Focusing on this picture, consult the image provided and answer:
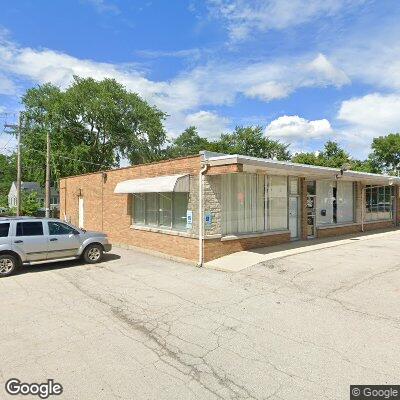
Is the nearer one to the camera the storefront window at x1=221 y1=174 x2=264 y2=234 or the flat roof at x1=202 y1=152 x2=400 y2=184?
the flat roof at x1=202 y1=152 x2=400 y2=184

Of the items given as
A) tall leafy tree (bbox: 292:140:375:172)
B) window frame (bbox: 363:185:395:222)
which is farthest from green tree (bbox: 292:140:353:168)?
window frame (bbox: 363:185:395:222)

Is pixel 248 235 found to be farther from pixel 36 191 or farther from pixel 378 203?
pixel 36 191

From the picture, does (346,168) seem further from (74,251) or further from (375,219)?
(74,251)

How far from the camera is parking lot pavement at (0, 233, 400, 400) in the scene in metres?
4.48

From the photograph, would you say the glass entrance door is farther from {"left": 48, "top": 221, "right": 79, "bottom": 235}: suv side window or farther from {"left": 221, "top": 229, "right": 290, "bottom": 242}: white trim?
{"left": 48, "top": 221, "right": 79, "bottom": 235}: suv side window

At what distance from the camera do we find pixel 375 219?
66.2ft

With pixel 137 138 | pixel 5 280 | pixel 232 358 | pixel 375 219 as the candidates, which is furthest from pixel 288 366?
pixel 137 138

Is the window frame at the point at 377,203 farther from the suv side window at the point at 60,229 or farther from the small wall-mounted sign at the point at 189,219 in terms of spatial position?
→ the suv side window at the point at 60,229

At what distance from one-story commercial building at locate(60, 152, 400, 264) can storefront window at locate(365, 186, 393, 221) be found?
3.1 inches

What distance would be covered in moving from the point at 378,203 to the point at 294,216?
832 centimetres

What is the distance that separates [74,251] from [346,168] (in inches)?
460

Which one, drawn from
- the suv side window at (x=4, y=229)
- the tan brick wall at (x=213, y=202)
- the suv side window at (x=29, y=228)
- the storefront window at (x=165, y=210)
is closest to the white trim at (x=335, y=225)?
the tan brick wall at (x=213, y=202)

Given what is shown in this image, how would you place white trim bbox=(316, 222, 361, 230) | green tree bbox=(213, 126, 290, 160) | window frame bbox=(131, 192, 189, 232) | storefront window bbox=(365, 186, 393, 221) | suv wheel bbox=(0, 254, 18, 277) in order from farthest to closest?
green tree bbox=(213, 126, 290, 160), storefront window bbox=(365, 186, 393, 221), white trim bbox=(316, 222, 361, 230), window frame bbox=(131, 192, 189, 232), suv wheel bbox=(0, 254, 18, 277)

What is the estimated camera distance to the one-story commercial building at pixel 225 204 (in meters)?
12.0
